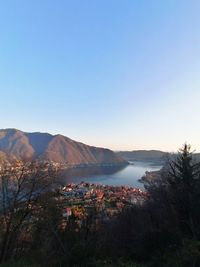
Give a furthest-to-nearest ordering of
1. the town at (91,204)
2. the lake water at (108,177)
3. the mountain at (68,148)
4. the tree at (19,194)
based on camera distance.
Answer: the mountain at (68,148) < the lake water at (108,177) < the town at (91,204) < the tree at (19,194)

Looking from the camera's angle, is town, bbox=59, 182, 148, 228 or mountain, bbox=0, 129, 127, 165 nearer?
town, bbox=59, 182, 148, 228

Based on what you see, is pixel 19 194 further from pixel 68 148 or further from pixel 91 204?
pixel 68 148

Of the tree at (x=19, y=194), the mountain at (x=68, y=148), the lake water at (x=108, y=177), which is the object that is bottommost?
the lake water at (x=108, y=177)

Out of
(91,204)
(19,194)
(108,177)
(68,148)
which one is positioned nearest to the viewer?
(19,194)

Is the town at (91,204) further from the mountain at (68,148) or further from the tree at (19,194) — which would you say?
the mountain at (68,148)

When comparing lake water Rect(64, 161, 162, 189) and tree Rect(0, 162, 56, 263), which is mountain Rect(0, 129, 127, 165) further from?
tree Rect(0, 162, 56, 263)

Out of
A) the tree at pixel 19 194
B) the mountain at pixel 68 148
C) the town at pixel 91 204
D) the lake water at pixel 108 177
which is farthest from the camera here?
the mountain at pixel 68 148

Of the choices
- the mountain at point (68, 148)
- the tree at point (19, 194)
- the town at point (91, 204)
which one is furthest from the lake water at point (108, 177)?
the mountain at point (68, 148)

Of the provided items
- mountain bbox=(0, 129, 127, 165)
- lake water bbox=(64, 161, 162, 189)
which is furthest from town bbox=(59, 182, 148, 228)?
mountain bbox=(0, 129, 127, 165)

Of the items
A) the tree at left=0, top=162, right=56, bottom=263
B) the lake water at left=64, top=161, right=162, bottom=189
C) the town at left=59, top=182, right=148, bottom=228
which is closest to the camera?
the tree at left=0, top=162, right=56, bottom=263

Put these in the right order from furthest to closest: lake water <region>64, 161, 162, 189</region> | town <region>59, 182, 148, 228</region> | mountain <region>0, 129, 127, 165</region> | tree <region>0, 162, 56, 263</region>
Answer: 1. mountain <region>0, 129, 127, 165</region>
2. lake water <region>64, 161, 162, 189</region>
3. town <region>59, 182, 148, 228</region>
4. tree <region>0, 162, 56, 263</region>

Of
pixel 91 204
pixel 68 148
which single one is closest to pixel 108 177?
pixel 91 204

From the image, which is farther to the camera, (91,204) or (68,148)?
(68,148)
